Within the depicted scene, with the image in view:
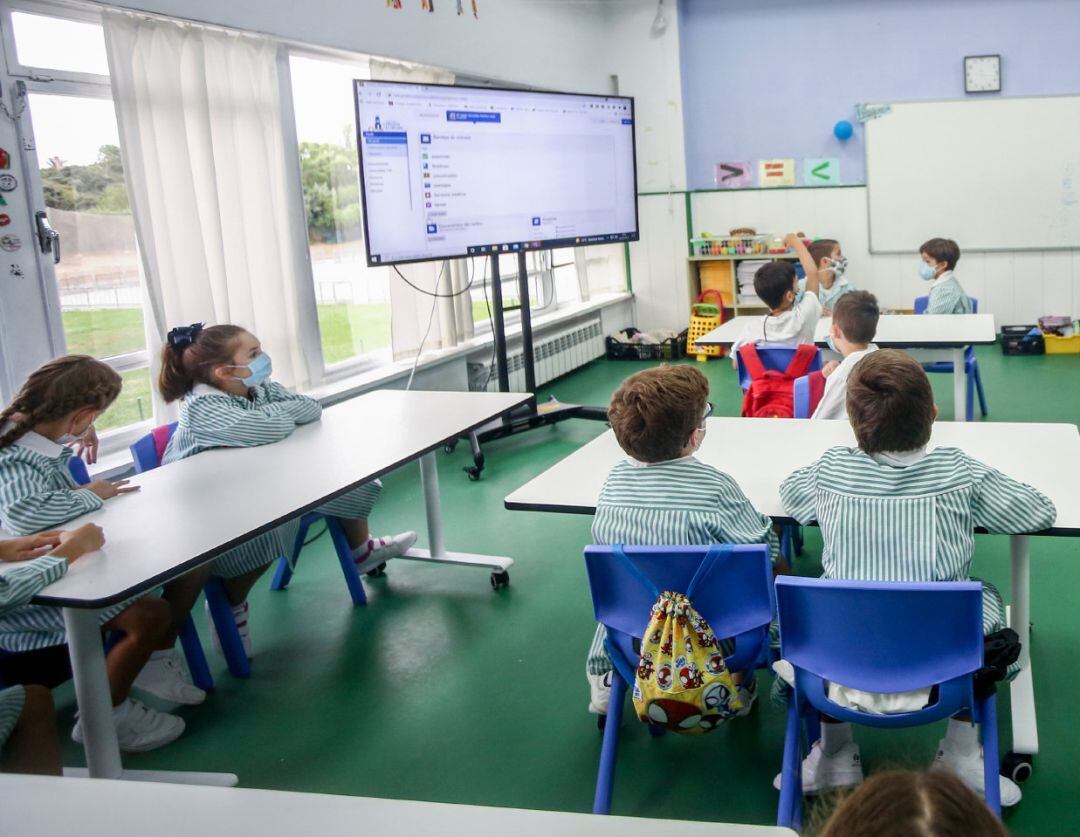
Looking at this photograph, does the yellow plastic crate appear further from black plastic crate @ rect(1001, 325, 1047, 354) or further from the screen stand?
the screen stand

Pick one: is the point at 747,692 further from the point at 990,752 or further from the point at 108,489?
the point at 108,489

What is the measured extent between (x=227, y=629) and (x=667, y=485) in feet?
5.14

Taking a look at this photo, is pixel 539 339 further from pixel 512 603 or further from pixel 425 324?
pixel 512 603

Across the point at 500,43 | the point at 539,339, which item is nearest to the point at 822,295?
the point at 539,339

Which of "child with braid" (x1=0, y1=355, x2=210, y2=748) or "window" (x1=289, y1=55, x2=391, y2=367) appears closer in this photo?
"child with braid" (x1=0, y1=355, x2=210, y2=748)

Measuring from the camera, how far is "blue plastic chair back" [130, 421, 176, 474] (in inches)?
126

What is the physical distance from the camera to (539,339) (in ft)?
23.1

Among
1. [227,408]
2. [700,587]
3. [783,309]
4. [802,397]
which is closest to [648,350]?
[783,309]

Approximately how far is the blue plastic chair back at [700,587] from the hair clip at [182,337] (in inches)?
68.4

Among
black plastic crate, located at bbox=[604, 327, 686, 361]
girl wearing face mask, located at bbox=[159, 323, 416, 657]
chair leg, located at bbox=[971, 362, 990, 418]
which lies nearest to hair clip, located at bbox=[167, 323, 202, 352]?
girl wearing face mask, located at bbox=[159, 323, 416, 657]

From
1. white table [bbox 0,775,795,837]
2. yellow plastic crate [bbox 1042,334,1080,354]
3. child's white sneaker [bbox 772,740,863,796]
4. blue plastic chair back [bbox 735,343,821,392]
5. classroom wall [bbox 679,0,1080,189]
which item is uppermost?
classroom wall [bbox 679,0,1080,189]

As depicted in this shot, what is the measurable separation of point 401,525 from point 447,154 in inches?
69.7

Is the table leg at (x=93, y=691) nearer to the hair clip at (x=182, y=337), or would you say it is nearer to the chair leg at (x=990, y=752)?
the hair clip at (x=182, y=337)

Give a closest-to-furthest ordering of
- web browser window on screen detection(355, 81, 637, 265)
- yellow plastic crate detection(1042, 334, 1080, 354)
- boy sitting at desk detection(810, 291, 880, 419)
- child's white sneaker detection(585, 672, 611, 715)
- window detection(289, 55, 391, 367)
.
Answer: child's white sneaker detection(585, 672, 611, 715), boy sitting at desk detection(810, 291, 880, 419), web browser window on screen detection(355, 81, 637, 265), window detection(289, 55, 391, 367), yellow plastic crate detection(1042, 334, 1080, 354)
